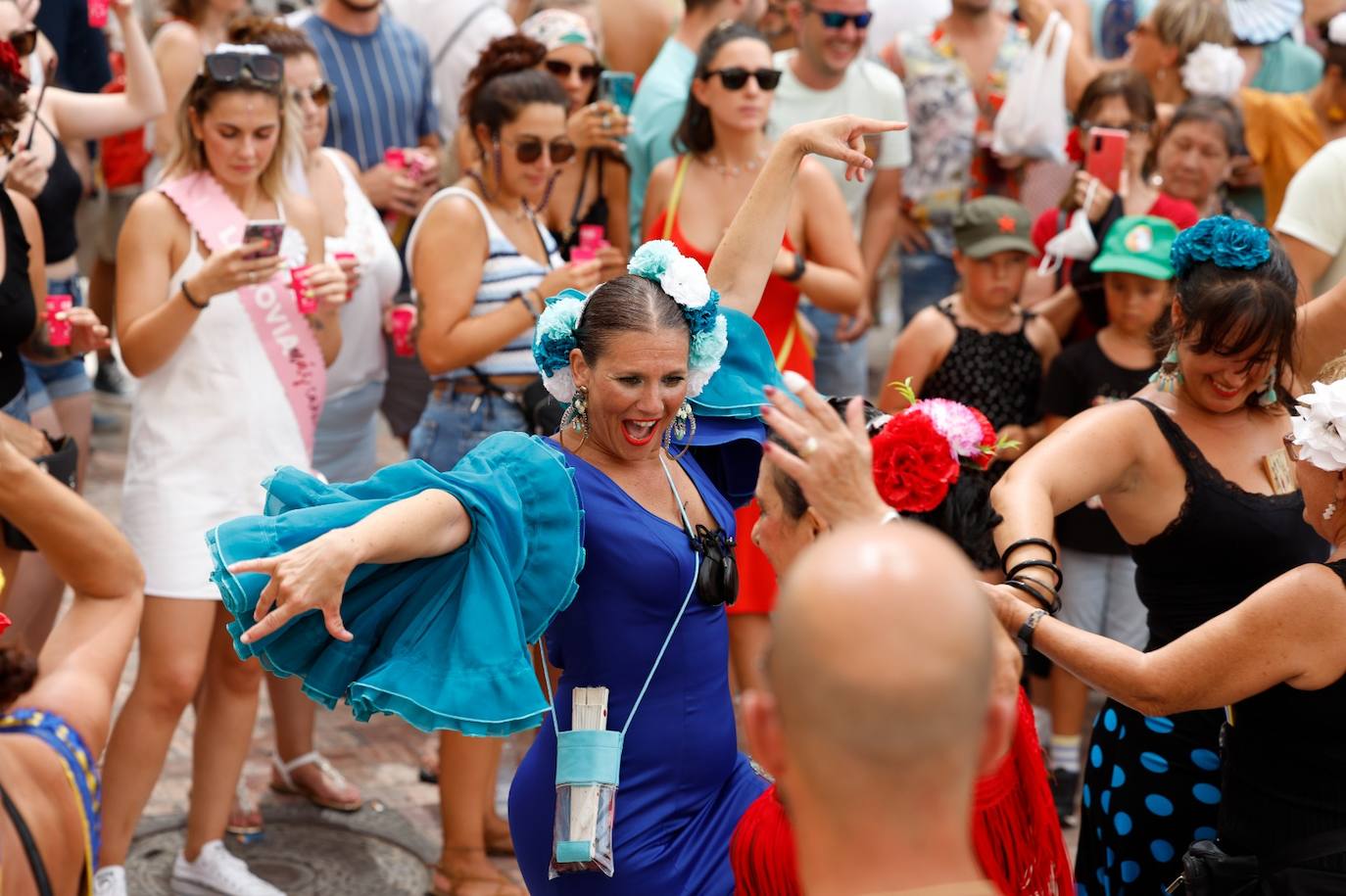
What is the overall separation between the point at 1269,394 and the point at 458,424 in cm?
269

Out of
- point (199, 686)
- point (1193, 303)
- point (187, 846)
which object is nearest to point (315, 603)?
point (1193, 303)

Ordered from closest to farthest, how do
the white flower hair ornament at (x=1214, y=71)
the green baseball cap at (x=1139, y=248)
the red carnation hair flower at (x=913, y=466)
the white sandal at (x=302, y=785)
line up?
1. the red carnation hair flower at (x=913, y=466)
2. the white sandal at (x=302, y=785)
3. the green baseball cap at (x=1139, y=248)
4. the white flower hair ornament at (x=1214, y=71)

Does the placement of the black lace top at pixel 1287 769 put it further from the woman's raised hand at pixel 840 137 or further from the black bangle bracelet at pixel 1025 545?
the woman's raised hand at pixel 840 137

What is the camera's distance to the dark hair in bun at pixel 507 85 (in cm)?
536

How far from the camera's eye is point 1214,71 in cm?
691

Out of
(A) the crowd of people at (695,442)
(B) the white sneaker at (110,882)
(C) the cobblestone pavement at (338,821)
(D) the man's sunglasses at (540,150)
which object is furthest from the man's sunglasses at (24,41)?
(B) the white sneaker at (110,882)

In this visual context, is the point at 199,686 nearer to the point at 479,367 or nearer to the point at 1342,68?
the point at 479,367

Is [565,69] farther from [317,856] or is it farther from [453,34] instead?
[317,856]

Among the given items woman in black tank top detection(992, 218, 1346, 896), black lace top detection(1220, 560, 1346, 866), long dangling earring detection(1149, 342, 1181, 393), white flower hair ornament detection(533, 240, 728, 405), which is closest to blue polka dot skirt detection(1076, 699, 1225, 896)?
woman in black tank top detection(992, 218, 1346, 896)

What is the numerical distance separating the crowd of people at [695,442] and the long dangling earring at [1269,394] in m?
0.03

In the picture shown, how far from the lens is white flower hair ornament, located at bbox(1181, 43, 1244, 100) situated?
6.92 metres

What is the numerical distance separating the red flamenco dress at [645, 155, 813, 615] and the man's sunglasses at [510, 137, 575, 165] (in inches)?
18.4

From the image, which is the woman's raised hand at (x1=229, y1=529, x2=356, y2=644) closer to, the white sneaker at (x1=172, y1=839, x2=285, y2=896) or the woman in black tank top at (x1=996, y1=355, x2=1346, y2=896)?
the woman in black tank top at (x1=996, y1=355, x2=1346, y2=896)

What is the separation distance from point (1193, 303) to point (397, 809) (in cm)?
328
